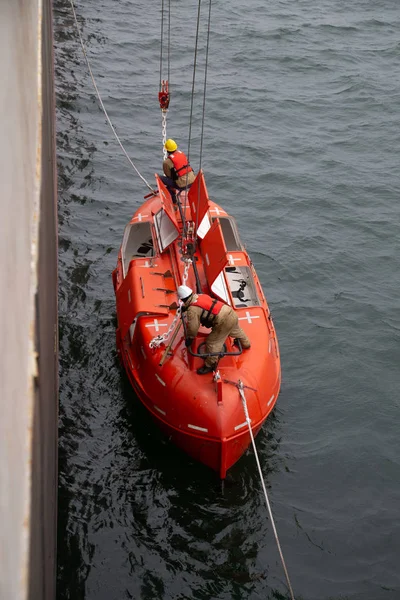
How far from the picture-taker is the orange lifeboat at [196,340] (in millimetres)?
9031

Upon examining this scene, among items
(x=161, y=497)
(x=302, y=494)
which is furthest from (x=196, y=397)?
(x=302, y=494)

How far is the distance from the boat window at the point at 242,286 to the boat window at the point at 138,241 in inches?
73.5

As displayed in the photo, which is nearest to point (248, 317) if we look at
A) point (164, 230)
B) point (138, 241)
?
point (164, 230)

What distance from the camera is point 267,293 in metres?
13.8

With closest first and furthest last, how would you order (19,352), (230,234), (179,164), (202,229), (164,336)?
(19,352)
(164,336)
(202,229)
(179,164)
(230,234)

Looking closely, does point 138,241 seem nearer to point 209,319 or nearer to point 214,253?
point 214,253

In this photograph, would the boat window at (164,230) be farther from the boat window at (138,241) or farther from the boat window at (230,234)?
the boat window at (230,234)

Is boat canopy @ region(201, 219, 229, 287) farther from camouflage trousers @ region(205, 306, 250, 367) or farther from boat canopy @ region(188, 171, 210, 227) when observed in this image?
camouflage trousers @ region(205, 306, 250, 367)

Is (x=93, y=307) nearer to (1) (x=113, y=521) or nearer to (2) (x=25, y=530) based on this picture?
(1) (x=113, y=521)

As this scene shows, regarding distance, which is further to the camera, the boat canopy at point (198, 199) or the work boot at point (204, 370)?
the boat canopy at point (198, 199)

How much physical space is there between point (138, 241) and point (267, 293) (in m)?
3.06

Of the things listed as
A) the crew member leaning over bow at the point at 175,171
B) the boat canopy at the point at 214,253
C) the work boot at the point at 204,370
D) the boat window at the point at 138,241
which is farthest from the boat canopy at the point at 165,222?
the work boot at the point at 204,370

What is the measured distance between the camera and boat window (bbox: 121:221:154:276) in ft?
40.9

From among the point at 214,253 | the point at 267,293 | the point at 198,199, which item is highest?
→ the point at 198,199
